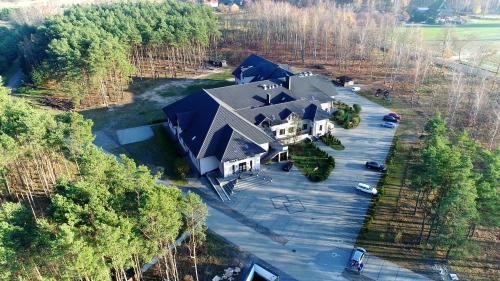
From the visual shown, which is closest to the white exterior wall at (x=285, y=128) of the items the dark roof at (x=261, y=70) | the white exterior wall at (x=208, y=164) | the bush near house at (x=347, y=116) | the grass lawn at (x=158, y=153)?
the bush near house at (x=347, y=116)

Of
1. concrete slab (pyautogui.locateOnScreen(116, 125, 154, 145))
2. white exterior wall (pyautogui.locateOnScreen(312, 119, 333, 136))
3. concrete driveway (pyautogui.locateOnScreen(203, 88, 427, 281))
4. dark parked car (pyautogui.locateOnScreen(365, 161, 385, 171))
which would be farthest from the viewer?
concrete slab (pyautogui.locateOnScreen(116, 125, 154, 145))

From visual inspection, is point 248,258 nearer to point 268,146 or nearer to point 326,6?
point 268,146

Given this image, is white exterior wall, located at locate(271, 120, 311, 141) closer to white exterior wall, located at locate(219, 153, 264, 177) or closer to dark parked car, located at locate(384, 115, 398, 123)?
white exterior wall, located at locate(219, 153, 264, 177)

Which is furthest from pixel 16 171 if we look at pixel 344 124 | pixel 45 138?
pixel 344 124

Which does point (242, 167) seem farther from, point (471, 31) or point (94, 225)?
point (471, 31)

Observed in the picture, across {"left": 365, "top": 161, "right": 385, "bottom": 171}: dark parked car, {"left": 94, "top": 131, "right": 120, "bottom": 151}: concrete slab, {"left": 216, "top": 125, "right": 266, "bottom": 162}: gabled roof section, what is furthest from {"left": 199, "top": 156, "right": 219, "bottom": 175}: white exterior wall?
{"left": 365, "top": 161, "right": 385, "bottom": 171}: dark parked car

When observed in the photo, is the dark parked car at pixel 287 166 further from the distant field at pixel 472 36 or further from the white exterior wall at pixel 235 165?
the distant field at pixel 472 36
